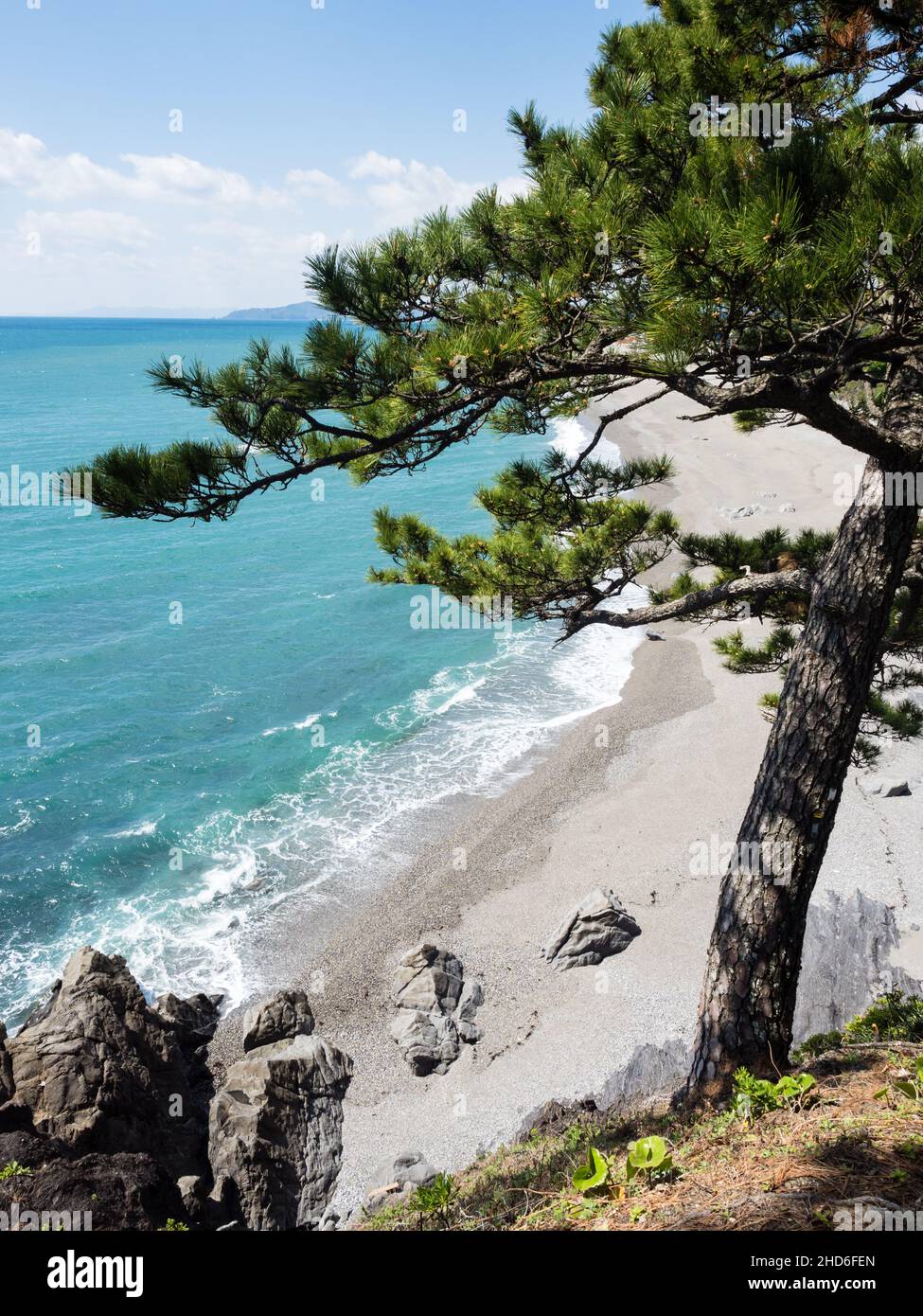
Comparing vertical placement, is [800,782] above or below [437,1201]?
above

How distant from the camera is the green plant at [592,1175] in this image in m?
3.55

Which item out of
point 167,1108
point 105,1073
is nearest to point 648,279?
point 105,1073

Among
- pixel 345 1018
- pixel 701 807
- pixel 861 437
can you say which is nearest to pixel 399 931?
pixel 345 1018

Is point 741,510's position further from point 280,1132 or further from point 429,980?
point 280,1132

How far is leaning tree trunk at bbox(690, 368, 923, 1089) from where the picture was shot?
467cm

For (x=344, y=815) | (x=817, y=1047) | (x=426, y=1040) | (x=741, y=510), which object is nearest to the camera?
(x=817, y=1047)

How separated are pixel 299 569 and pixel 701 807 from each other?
21298 mm

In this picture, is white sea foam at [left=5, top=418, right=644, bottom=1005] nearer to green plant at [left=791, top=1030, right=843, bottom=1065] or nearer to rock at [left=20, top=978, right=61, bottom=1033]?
rock at [left=20, top=978, right=61, bottom=1033]

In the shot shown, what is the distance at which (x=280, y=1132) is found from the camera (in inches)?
366

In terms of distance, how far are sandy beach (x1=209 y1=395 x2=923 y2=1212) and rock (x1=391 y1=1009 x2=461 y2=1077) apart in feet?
0.56

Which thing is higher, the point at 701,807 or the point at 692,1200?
the point at 692,1200

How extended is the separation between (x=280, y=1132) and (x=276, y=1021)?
1.71 meters
